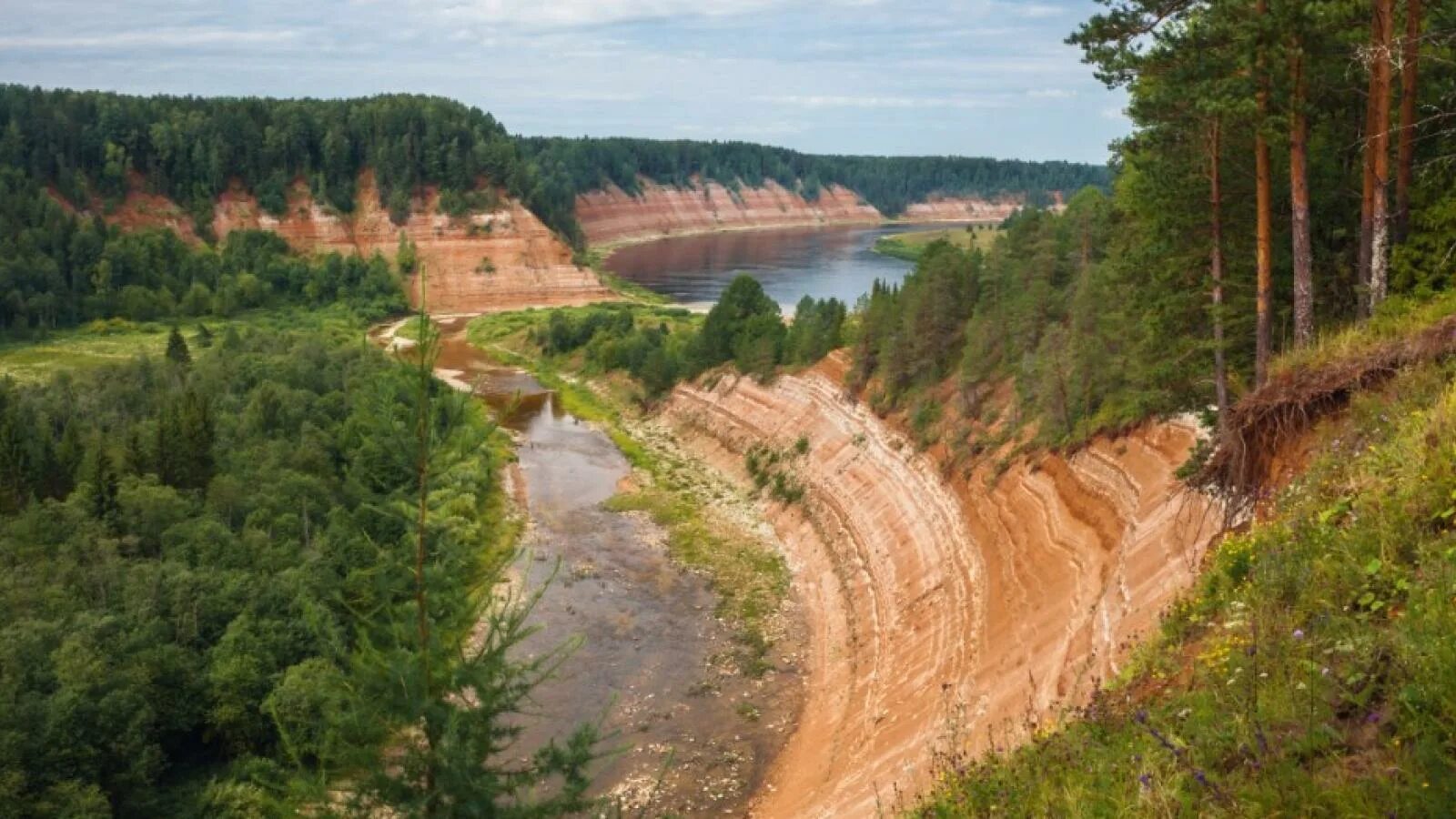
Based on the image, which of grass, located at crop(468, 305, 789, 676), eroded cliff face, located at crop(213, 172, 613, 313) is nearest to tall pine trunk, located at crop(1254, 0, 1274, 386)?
grass, located at crop(468, 305, 789, 676)

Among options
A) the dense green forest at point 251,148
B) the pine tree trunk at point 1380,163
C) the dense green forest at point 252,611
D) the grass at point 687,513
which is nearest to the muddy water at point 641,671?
the grass at point 687,513

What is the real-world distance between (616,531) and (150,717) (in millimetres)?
22429

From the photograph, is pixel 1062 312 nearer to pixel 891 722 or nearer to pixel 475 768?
pixel 891 722

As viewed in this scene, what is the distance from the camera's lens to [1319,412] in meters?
12.5

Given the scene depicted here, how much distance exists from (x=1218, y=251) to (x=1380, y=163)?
3.27m

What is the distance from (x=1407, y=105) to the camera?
1523 cm

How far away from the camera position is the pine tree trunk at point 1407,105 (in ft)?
48.1

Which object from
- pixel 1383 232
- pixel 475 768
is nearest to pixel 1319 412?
pixel 1383 232

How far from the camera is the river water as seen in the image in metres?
120

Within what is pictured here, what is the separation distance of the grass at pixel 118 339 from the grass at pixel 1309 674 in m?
65.3

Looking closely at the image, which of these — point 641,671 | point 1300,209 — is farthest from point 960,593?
point 1300,209

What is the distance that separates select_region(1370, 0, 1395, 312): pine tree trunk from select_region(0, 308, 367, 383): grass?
6464 cm

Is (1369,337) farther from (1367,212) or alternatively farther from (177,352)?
(177,352)

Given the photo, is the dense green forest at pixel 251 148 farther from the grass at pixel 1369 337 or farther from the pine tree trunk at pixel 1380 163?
the grass at pixel 1369 337
